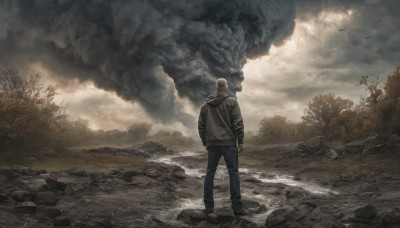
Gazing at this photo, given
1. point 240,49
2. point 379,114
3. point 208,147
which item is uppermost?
point 240,49

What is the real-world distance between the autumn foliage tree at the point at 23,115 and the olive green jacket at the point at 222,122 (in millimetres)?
15086

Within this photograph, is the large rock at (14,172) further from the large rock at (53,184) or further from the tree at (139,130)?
the tree at (139,130)

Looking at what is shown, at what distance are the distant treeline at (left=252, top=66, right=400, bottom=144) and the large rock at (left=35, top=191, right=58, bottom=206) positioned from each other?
58.4 feet

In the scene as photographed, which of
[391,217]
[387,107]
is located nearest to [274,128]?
[387,107]

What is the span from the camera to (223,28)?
2158 inches

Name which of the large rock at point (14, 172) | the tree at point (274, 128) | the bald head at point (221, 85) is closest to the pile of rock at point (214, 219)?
the bald head at point (221, 85)

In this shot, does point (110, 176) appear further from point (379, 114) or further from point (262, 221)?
point (379, 114)

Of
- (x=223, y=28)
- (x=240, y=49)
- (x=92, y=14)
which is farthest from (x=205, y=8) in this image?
(x=92, y=14)

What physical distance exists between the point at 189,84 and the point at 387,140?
134ft

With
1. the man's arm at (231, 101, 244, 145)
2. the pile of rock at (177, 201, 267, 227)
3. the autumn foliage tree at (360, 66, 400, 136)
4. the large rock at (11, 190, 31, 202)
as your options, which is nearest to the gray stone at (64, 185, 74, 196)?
the large rock at (11, 190, 31, 202)

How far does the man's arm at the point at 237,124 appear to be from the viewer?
561 cm

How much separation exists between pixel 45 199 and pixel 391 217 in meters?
6.29

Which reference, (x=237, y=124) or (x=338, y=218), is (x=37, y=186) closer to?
(x=237, y=124)

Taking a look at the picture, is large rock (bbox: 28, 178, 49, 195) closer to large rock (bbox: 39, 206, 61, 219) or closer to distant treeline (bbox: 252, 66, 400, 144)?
large rock (bbox: 39, 206, 61, 219)
